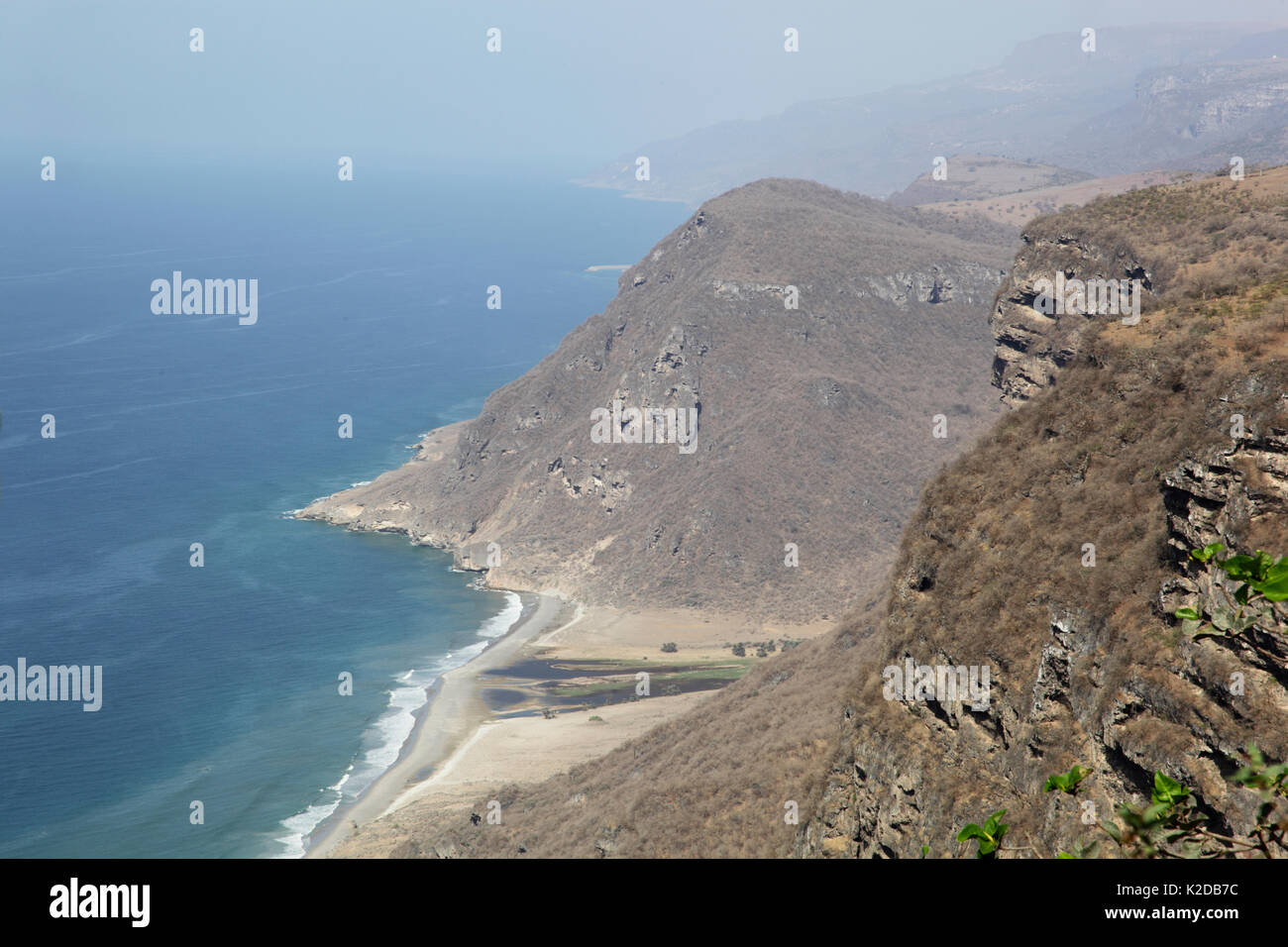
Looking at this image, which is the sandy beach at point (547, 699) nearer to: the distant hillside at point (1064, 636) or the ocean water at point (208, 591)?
the ocean water at point (208, 591)

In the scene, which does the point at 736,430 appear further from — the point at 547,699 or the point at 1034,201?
the point at 1034,201

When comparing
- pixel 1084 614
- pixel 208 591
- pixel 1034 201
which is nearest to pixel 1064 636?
pixel 1084 614

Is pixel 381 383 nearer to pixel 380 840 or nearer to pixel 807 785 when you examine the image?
pixel 380 840

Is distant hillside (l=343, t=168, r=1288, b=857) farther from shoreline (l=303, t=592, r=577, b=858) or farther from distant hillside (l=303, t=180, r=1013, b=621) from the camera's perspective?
distant hillside (l=303, t=180, r=1013, b=621)

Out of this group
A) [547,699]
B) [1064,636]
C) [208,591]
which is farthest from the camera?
[208,591]

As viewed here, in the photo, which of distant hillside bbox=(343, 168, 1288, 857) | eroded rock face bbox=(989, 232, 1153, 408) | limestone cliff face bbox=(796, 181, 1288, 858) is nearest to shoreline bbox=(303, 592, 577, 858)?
distant hillside bbox=(343, 168, 1288, 857)
